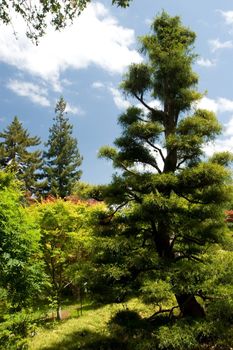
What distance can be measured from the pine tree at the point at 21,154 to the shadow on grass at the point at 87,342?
109ft

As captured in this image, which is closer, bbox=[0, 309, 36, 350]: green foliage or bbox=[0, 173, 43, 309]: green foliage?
bbox=[0, 309, 36, 350]: green foliage

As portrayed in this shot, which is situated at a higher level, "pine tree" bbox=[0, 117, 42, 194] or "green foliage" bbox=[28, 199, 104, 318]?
"pine tree" bbox=[0, 117, 42, 194]

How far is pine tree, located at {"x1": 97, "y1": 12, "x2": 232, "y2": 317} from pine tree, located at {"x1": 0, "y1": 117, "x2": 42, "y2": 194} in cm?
3421

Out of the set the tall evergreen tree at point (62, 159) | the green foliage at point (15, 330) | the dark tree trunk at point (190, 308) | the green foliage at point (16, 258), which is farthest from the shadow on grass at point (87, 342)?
the tall evergreen tree at point (62, 159)

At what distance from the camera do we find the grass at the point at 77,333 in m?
12.3

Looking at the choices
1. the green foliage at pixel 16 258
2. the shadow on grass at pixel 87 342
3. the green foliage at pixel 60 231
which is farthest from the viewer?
the green foliage at pixel 60 231

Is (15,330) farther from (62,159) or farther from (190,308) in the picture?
(62,159)

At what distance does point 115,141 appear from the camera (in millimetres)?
12219

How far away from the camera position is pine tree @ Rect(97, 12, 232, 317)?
1034 centimetres

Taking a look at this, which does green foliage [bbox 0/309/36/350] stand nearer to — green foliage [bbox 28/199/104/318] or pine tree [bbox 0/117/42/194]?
green foliage [bbox 28/199/104/318]

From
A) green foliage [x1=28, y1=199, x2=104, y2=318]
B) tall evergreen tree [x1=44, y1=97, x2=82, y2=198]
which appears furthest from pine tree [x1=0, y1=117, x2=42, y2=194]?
green foliage [x1=28, y1=199, x2=104, y2=318]

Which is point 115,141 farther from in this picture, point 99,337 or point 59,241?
point 59,241

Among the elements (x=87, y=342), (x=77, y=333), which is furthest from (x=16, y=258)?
(x=77, y=333)

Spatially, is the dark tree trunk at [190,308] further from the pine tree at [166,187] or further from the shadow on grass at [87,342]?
the shadow on grass at [87,342]
